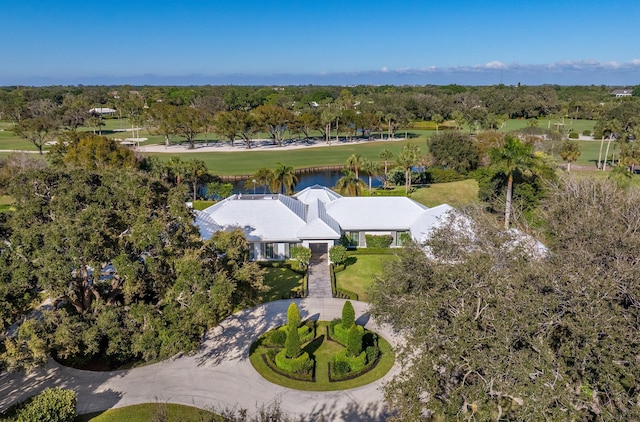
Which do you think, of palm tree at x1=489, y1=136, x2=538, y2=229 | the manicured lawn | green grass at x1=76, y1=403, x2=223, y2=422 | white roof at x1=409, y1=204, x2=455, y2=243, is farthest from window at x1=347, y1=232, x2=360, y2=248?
the manicured lawn

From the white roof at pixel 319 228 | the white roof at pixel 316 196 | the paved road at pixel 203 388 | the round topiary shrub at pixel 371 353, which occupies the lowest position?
the paved road at pixel 203 388

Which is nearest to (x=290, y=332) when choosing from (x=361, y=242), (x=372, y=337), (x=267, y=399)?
(x=267, y=399)

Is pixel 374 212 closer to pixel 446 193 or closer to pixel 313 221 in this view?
pixel 313 221

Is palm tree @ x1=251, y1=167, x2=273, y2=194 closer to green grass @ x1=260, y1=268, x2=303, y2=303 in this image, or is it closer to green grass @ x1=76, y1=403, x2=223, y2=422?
green grass @ x1=260, y1=268, x2=303, y2=303

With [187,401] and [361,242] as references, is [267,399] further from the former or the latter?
[361,242]

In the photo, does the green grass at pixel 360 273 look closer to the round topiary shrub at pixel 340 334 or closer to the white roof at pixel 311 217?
the white roof at pixel 311 217

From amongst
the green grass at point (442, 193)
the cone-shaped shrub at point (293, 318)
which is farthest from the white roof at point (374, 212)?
the cone-shaped shrub at point (293, 318)

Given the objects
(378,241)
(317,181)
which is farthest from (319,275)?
(317,181)
